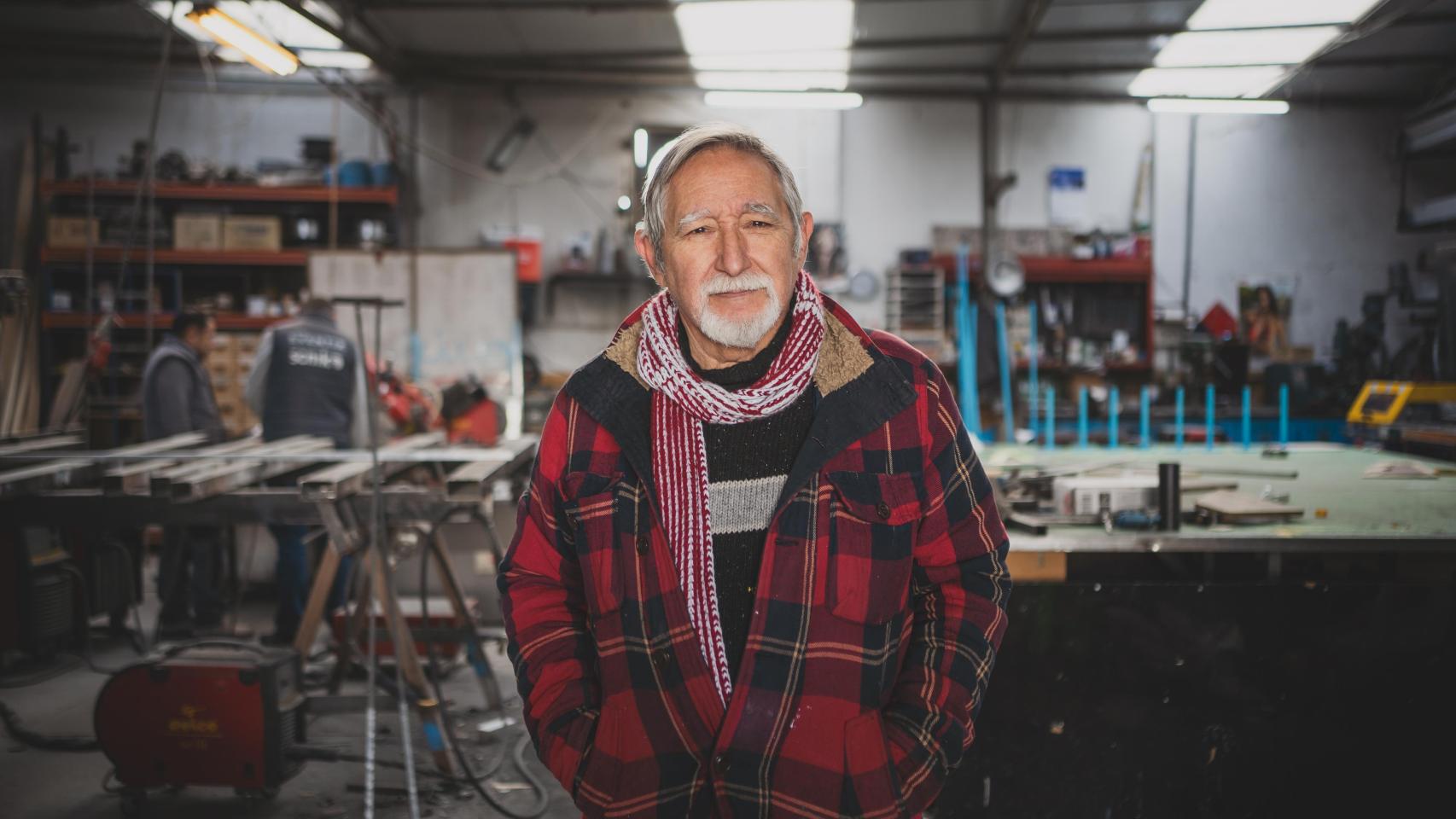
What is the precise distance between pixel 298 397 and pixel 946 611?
433 centimetres

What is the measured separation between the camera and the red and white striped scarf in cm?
132

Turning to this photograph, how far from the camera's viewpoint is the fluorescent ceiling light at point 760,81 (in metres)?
7.79

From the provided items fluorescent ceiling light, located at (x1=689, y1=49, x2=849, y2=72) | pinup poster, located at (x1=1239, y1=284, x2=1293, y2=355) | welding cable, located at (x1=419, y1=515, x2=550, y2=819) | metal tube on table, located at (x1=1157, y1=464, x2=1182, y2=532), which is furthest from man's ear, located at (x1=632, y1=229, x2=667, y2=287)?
pinup poster, located at (x1=1239, y1=284, x2=1293, y2=355)

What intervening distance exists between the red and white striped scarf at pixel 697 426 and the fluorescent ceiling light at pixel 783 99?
6.53 m

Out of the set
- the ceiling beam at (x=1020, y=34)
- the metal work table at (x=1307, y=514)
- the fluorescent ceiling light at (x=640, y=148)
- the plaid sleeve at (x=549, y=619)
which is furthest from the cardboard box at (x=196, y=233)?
the plaid sleeve at (x=549, y=619)

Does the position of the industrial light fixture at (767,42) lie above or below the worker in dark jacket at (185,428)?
above

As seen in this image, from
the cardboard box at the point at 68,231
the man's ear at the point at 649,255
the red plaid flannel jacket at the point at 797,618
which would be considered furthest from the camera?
the cardboard box at the point at 68,231

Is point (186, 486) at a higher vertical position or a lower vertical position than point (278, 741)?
higher

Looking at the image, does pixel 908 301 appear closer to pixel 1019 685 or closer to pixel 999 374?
pixel 999 374

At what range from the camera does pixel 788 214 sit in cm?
143

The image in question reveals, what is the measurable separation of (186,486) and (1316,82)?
31.6 feet

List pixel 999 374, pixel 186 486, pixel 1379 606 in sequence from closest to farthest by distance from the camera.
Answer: pixel 1379 606
pixel 186 486
pixel 999 374

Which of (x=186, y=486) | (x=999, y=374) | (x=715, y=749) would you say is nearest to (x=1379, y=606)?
(x=715, y=749)

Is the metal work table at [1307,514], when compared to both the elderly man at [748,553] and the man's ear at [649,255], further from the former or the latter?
the man's ear at [649,255]
